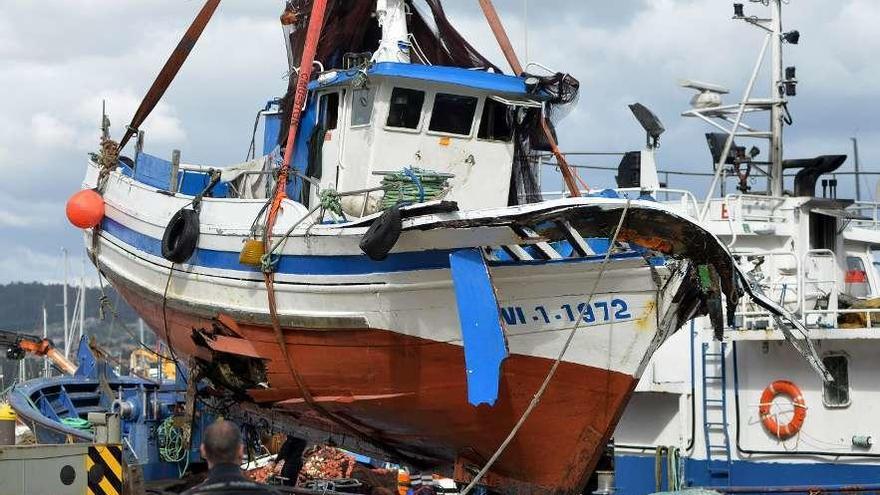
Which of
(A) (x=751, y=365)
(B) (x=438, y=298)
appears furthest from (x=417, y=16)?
(A) (x=751, y=365)

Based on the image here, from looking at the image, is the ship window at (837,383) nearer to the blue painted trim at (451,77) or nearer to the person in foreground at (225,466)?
the blue painted trim at (451,77)

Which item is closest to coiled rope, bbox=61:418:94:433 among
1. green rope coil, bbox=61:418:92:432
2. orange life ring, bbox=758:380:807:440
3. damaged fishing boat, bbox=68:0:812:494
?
green rope coil, bbox=61:418:92:432

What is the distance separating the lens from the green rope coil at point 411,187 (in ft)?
38.6

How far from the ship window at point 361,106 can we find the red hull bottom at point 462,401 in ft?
8.43

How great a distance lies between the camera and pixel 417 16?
15414 millimetres

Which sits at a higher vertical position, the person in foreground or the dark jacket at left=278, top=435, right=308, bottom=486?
the person in foreground

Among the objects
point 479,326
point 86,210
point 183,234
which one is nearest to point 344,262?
point 479,326

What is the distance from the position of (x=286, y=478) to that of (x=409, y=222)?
5.92 meters

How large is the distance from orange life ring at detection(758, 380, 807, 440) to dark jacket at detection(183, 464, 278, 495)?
1226 cm

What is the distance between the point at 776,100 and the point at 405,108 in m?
8.20

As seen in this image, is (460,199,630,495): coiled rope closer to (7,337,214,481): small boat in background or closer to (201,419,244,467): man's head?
(7,337,214,481): small boat in background

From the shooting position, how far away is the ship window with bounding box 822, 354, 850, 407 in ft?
53.3

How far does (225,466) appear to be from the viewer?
5.41 meters

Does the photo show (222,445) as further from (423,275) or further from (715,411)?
(715,411)
